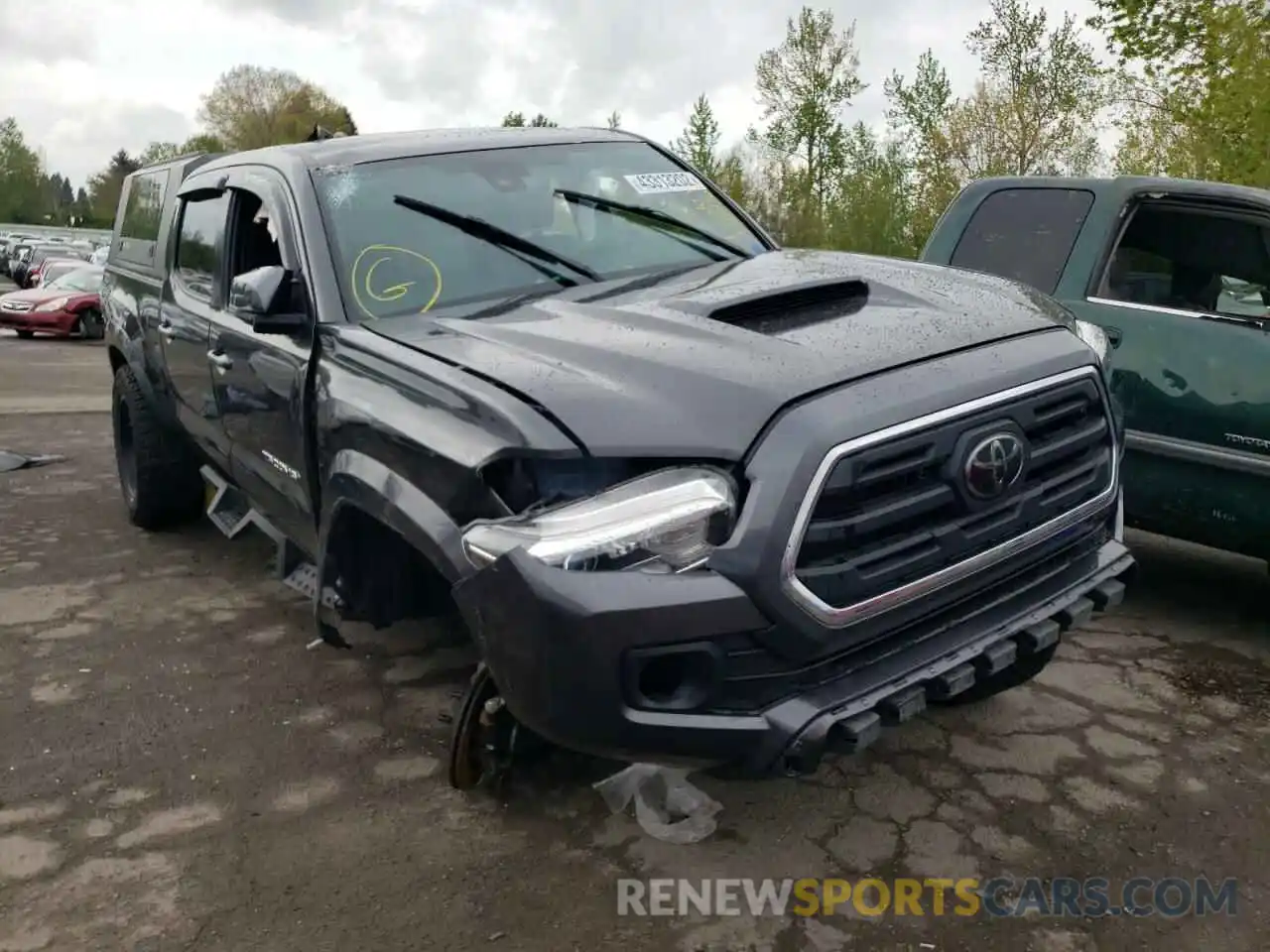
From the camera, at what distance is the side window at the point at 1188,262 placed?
14.6 feet

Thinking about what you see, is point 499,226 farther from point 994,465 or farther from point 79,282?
point 79,282

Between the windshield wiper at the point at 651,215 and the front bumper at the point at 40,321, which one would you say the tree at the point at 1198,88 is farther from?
the front bumper at the point at 40,321

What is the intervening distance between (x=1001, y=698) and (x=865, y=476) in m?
1.86

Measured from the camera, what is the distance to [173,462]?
5758 mm

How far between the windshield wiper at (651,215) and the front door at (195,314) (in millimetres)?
1415

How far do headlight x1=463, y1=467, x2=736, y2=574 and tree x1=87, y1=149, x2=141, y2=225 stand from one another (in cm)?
8711

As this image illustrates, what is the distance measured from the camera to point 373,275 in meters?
3.32

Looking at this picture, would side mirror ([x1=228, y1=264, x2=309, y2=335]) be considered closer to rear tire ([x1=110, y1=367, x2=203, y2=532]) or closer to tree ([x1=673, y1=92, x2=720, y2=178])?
rear tire ([x1=110, y1=367, x2=203, y2=532])

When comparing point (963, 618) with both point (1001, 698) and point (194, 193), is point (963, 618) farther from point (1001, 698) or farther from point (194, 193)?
point (194, 193)

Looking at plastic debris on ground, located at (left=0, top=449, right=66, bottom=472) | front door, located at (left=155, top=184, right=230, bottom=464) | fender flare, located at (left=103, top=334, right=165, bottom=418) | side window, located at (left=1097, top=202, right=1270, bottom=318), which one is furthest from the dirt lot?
plastic debris on ground, located at (left=0, top=449, right=66, bottom=472)

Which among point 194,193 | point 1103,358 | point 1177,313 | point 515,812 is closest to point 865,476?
point 1103,358

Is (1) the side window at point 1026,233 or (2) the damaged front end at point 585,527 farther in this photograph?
(1) the side window at point 1026,233

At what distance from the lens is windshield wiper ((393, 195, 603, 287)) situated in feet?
11.3

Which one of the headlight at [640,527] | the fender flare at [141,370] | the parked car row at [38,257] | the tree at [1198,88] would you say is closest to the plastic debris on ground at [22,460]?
the fender flare at [141,370]
